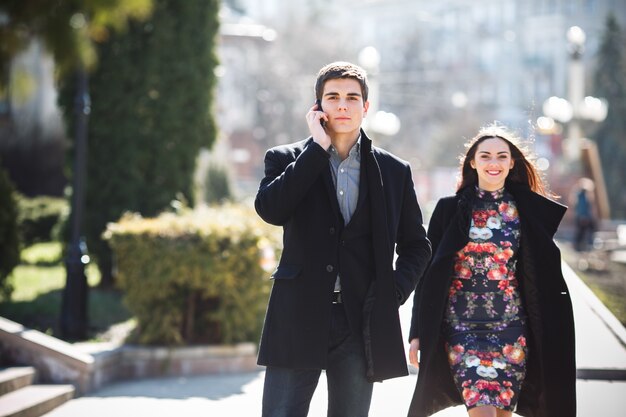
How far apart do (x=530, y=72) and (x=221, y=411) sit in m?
72.2

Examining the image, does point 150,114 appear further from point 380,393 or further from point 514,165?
point 514,165

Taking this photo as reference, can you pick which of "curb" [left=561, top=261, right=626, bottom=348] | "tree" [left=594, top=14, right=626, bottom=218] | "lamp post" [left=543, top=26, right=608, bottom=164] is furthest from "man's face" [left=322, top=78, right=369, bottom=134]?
"tree" [left=594, top=14, right=626, bottom=218]

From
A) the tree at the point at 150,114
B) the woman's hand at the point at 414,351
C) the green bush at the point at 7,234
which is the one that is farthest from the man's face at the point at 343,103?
the tree at the point at 150,114

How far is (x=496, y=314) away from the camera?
4801 mm

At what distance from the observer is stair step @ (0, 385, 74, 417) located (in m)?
7.14

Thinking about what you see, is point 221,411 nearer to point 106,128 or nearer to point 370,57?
point 106,128

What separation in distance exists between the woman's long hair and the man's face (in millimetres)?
1339

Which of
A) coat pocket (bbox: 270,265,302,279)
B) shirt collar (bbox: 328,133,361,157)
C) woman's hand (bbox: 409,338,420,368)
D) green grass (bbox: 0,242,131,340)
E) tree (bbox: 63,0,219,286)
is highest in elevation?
tree (bbox: 63,0,219,286)

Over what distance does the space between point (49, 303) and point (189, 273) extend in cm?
341

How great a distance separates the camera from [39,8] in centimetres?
258

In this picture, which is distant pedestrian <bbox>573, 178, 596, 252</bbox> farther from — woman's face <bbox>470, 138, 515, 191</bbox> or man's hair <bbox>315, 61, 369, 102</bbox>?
man's hair <bbox>315, 61, 369, 102</bbox>

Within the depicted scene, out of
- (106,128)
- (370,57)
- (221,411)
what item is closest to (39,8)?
(221,411)

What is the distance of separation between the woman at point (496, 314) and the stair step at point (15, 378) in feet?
13.6

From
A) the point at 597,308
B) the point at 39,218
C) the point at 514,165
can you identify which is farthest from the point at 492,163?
the point at 39,218
